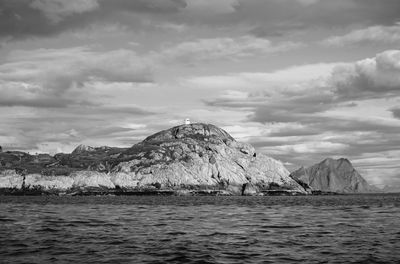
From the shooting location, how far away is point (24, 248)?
34.6 m

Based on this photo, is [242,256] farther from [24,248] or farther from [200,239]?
[24,248]

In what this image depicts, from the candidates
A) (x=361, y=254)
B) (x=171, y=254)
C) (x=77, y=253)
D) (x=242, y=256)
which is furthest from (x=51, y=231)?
(x=361, y=254)

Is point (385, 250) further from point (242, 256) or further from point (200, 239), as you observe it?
point (200, 239)

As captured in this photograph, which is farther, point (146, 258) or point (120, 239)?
point (120, 239)

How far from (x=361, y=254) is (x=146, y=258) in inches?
582

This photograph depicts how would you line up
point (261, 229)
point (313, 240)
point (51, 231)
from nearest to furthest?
point (313, 240), point (51, 231), point (261, 229)

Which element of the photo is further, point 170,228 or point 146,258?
point 170,228

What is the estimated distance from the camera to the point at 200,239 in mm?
40844

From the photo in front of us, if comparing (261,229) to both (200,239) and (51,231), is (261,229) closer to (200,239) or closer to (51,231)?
(200,239)

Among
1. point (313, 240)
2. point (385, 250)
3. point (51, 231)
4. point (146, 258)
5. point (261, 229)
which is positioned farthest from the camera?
point (261, 229)

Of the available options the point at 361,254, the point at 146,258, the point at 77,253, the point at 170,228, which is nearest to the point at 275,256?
the point at 361,254

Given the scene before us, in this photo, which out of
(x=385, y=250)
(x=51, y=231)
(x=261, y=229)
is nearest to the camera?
(x=385, y=250)

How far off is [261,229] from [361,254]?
16965 millimetres

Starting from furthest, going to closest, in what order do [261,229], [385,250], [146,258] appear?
1. [261,229]
2. [385,250]
3. [146,258]
